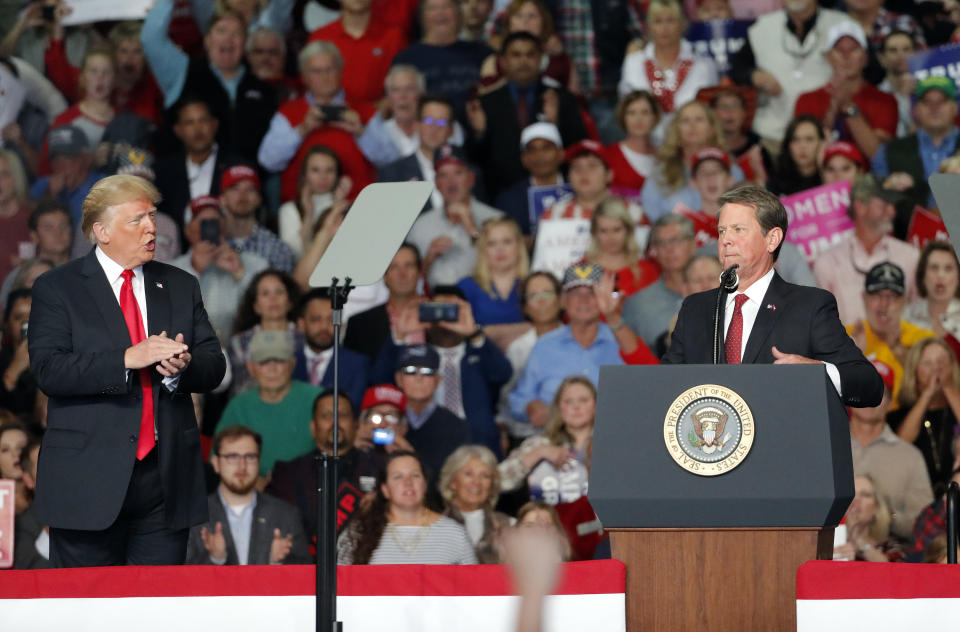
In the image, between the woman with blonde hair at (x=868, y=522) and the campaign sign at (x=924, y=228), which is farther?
the campaign sign at (x=924, y=228)

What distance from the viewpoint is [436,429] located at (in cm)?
668

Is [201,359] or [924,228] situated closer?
[201,359]

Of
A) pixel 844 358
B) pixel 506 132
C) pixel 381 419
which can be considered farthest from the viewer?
pixel 506 132

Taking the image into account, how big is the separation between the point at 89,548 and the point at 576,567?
1206 millimetres

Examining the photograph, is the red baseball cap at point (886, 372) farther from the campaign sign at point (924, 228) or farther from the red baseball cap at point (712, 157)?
the red baseball cap at point (712, 157)

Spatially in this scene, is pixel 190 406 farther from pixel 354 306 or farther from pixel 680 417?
pixel 354 306

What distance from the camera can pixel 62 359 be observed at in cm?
346

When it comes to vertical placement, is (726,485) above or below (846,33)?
below

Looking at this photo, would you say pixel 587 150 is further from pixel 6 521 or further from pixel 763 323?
pixel 763 323

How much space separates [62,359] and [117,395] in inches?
6.4

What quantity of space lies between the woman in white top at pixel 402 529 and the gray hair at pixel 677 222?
6.22 feet

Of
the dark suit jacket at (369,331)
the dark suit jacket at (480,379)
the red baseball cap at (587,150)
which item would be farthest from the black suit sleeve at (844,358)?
the red baseball cap at (587,150)

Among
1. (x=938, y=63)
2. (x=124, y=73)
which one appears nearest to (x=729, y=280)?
(x=938, y=63)

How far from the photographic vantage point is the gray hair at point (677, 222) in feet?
23.4
